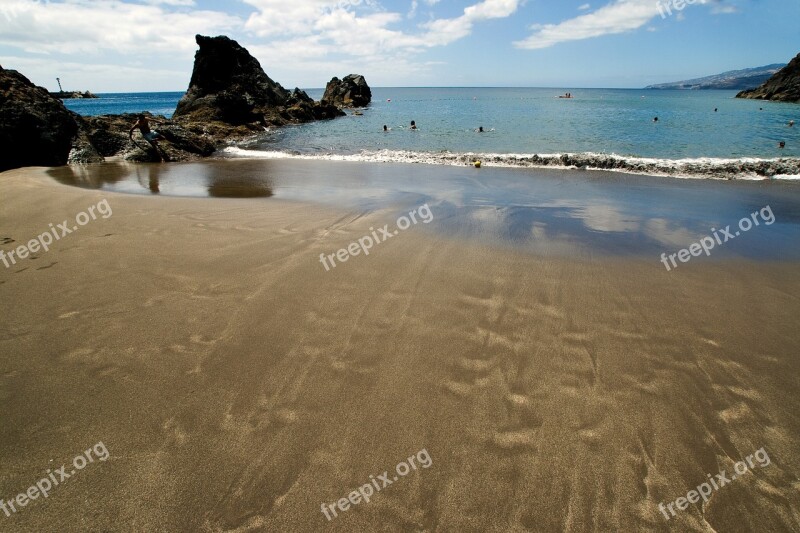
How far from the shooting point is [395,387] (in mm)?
3408

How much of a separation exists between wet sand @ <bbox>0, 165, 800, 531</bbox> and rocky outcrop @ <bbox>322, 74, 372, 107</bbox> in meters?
72.7

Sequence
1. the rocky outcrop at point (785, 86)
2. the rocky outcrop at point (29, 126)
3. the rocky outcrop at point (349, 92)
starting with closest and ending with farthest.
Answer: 1. the rocky outcrop at point (29, 126)
2. the rocky outcrop at point (785, 86)
3. the rocky outcrop at point (349, 92)

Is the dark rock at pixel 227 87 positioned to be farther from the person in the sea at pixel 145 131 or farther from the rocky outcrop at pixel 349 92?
the rocky outcrop at pixel 349 92

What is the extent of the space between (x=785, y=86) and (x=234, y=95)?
304ft

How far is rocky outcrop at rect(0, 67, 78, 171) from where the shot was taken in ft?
43.8

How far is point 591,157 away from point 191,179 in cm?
1565

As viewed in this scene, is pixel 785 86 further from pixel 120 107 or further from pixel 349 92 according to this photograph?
pixel 120 107

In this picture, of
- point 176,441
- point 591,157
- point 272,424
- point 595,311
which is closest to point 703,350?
point 595,311

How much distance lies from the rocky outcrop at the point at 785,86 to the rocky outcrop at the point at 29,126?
9614 cm

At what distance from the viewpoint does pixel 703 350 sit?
395 centimetres

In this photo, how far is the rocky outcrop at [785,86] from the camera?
208 ft

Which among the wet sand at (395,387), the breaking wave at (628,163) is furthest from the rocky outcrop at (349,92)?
the wet sand at (395,387)

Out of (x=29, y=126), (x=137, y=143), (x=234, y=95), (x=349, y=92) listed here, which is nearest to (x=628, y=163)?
(x=137, y=143)

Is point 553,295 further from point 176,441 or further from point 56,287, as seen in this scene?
point 56,287
